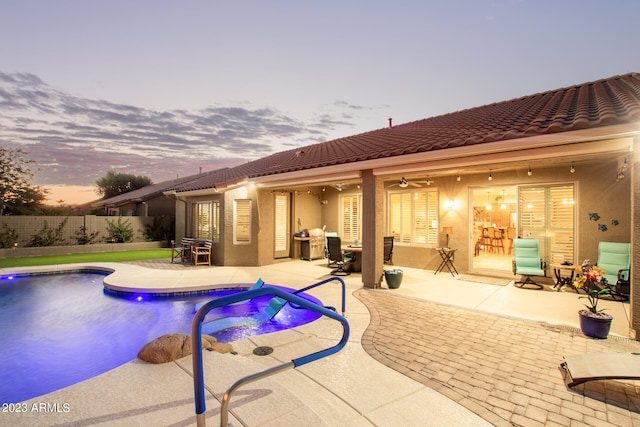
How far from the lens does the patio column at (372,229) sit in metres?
8.70

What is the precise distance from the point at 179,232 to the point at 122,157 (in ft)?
48.3

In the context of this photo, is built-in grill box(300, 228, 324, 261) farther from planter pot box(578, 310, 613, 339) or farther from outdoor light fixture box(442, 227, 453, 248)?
planter pot box(578, 310, 613, 339)

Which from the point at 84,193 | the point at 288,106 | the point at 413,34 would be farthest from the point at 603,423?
the point at 84,193

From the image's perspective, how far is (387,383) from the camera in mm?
3662

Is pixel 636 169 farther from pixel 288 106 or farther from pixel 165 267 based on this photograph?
pixel 288 106

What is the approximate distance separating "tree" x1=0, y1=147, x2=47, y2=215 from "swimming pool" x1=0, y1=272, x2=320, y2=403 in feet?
54.2

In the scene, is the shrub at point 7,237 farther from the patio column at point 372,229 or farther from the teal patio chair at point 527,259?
the teal patio chair at point 527,259

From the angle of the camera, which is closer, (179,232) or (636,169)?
(636,169)

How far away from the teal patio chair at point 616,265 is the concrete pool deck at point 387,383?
1.24 metres

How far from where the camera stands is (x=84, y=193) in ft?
117

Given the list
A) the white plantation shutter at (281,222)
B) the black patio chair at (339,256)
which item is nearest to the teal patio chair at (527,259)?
the black patio chair at (339,256)

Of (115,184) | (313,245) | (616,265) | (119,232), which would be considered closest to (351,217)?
(313,245)

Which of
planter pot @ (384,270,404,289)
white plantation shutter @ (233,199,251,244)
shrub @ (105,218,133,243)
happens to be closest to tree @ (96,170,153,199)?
shrub @ (105,218,133,243)

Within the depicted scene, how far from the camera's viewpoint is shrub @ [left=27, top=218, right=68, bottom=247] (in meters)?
16.0
